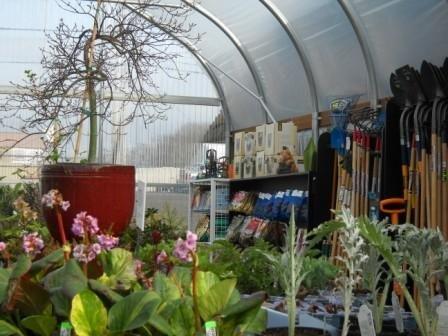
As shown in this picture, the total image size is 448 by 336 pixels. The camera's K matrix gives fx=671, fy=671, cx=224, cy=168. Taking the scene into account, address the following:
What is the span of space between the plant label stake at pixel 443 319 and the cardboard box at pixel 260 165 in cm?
492

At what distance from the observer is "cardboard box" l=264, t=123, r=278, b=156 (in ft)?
20.7

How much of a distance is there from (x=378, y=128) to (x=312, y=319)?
10.2ft

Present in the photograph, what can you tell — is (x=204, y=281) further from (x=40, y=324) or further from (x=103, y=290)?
(x=40, y=324)

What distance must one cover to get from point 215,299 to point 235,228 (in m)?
5.49

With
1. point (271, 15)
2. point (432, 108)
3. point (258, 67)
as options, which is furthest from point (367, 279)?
point (258, 67)

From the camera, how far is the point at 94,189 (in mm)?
2770

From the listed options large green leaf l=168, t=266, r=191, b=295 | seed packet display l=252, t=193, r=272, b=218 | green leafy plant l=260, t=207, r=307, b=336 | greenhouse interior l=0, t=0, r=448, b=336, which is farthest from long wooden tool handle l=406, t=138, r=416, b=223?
large green leaf l=168, t=266, r=191, b=295

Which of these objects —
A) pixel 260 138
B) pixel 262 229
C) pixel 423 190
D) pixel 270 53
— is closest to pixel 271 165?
pixel 260 138

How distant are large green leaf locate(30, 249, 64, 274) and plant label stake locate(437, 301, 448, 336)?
0.94 meters

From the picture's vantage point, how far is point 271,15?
21.7 feet

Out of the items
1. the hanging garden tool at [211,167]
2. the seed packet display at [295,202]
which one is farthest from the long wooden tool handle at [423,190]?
the hanging garden tool at [211,167]

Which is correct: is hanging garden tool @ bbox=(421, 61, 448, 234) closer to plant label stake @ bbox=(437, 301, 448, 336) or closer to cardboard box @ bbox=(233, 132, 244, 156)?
plant label stake @ bbox=(437, 301, 448, 336)

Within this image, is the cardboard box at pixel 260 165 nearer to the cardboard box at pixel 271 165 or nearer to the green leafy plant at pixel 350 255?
the cardboard box at pixel 271 165

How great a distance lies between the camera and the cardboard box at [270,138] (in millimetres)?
6305
